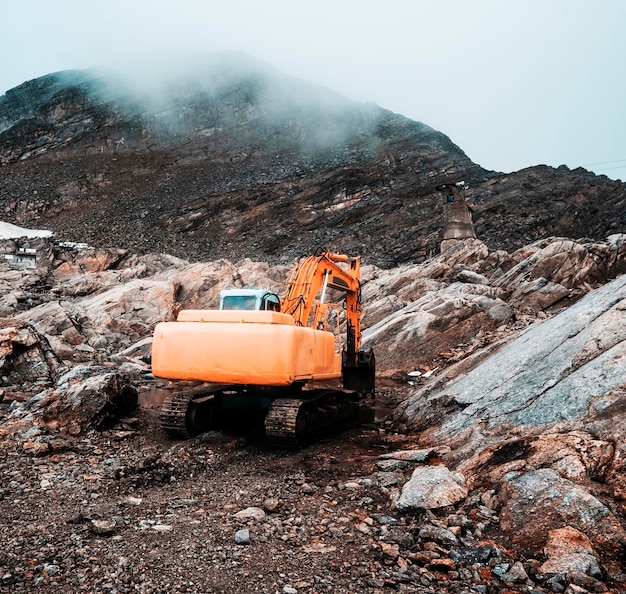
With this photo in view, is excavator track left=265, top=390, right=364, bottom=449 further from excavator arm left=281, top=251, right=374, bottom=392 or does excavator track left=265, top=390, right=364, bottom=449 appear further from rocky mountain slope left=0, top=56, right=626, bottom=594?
excavator arm left=281, top=251, right=374, bottom=392

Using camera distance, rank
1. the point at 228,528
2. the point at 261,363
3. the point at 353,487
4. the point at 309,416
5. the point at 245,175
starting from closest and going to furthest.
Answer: the point at 228,528, the point at 353,487, the point at 261,363, the point at 309,416, the point at 245,175

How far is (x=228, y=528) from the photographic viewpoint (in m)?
4.40

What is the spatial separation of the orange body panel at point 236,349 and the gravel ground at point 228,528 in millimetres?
1116

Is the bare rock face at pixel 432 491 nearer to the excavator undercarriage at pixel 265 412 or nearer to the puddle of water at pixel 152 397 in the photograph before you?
the excavator undercarriage at pixel 265 412

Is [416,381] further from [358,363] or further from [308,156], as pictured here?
[308,156]

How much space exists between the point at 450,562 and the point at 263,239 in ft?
145

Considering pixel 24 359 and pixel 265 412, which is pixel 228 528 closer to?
pixel 265 412

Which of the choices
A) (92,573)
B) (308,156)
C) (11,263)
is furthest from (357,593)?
(308,156)

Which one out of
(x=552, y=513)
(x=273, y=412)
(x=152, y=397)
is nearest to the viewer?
(x=552, y=513)

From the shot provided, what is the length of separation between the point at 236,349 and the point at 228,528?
2.80m

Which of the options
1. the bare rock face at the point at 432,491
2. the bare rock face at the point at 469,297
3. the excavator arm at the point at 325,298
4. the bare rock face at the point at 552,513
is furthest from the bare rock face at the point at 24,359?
the bare rock face at the point at 552,513

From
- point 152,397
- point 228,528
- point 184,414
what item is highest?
point 228,528

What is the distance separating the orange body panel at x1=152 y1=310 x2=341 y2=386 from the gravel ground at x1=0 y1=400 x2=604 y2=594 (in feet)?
3.66

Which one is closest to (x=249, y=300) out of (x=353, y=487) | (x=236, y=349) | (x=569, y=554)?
(x=236, y=349)
